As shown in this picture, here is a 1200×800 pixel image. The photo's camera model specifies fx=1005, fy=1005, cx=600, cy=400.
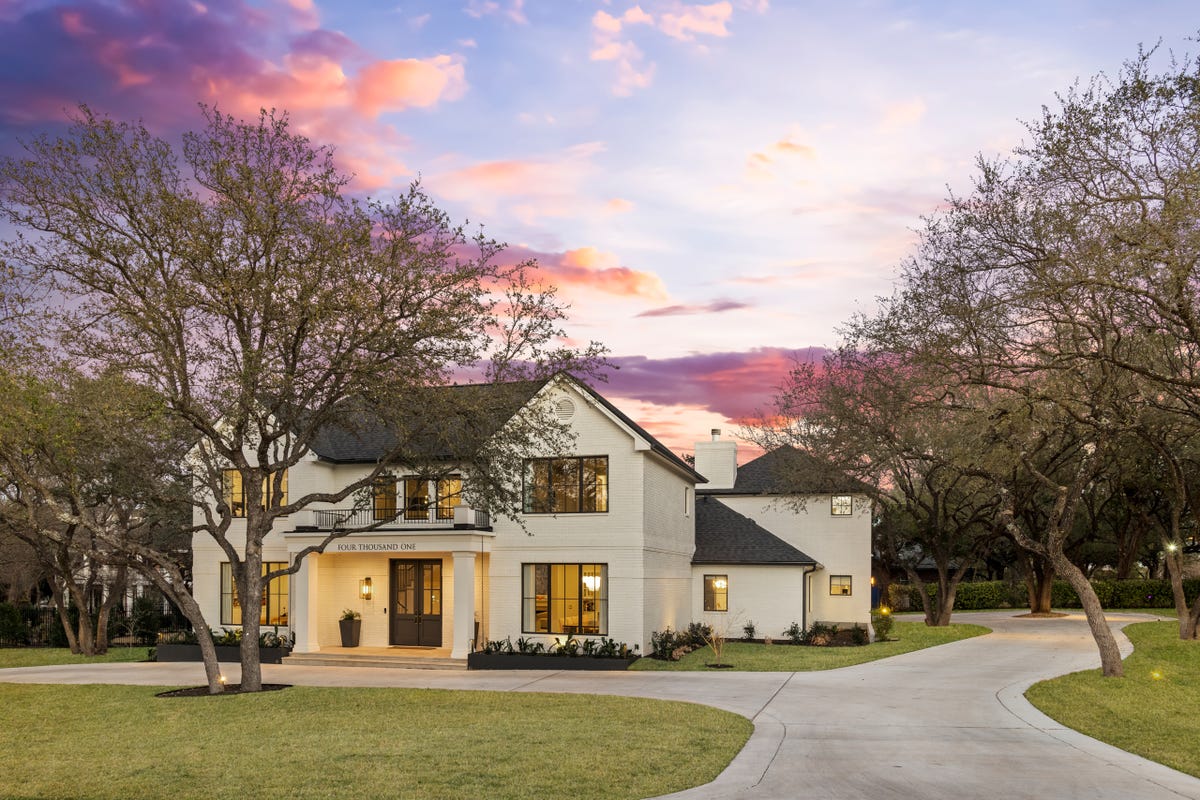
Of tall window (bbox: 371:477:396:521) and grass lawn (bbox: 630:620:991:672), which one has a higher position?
tall window (bbox: 371:477:396:521)

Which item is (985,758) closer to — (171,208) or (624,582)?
(624,582)

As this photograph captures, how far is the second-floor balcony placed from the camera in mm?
27891

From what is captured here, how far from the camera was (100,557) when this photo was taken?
2278cm

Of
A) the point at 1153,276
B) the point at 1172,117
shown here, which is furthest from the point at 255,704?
the point at 1172,117

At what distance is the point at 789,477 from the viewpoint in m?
34.1

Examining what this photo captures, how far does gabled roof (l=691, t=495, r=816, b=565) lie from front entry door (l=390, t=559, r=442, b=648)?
8659mm

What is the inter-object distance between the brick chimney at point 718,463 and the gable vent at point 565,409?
11036mm

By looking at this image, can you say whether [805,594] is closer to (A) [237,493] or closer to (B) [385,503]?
(B) [385,503]

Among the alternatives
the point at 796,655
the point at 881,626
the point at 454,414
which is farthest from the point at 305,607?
the point at 881,626

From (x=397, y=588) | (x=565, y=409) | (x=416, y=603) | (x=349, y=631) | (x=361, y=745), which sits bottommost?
(x=349, y=631)

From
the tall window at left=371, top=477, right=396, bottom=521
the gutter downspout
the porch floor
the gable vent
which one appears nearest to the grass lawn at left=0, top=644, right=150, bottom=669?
the porch floor

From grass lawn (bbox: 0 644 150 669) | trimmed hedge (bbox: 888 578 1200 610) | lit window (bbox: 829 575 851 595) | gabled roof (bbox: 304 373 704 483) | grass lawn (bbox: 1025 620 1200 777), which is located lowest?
trimmed hedge (bbox: 888 578 1200 610)

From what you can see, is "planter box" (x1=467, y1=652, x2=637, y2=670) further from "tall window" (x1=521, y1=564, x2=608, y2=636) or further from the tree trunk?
the tree trunk

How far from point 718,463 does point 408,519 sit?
13301mm
